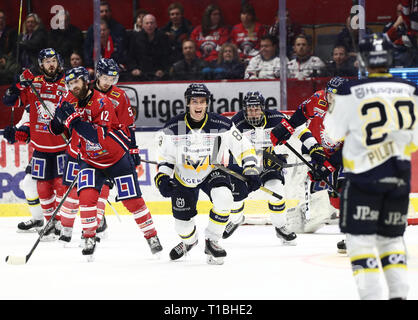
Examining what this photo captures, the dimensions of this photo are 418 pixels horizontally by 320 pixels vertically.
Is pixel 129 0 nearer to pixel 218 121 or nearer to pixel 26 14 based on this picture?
pixel 26 14

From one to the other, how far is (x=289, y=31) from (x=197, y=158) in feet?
11.1

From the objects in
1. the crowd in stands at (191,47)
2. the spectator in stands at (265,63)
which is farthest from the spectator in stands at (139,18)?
the spectator in stands at (265,63)

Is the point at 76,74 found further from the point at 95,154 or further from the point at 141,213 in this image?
the point at 141,213

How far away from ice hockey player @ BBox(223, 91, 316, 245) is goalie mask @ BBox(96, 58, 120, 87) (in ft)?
3.12

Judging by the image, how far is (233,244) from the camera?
6504mm

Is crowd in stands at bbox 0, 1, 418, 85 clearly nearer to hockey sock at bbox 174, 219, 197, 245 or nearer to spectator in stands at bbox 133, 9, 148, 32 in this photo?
spectator in stands at bbox 133, 9, 148, 32

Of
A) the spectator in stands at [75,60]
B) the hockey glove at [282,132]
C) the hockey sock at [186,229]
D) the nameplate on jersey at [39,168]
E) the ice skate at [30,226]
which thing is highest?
the spectator in stands at [75,60]

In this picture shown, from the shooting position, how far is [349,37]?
8.38 metres

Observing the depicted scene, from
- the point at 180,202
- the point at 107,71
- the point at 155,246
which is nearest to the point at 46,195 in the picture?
the point at 107,71

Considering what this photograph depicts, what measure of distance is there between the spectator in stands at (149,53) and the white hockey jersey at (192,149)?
3277mm

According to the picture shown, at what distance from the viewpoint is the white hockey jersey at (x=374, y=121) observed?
364 cm

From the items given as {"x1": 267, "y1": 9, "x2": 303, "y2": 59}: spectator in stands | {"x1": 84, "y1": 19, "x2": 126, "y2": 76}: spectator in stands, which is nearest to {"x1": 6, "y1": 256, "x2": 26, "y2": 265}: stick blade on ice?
{"x1": 84, "y1": 19, "x2": 126, "y2": 76}: spectator in stands

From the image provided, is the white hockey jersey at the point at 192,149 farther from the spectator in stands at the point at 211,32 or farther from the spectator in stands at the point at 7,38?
the spectator in stands at the point at 7,38

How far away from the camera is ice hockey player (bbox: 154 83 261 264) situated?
5.37m
